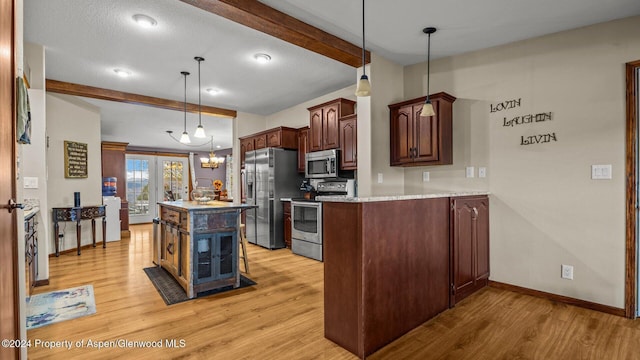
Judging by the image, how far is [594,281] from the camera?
9.13 ft

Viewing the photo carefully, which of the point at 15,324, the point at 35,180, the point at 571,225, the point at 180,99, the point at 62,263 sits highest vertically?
the point at 180,99

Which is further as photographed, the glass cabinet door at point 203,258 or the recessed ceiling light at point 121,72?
the recessed ceiling light at point 121,72

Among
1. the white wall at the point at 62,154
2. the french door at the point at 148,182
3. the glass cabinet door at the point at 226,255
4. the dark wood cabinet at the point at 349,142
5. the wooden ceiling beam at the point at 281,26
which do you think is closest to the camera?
the wooden ceiling beam at the point at 281,26

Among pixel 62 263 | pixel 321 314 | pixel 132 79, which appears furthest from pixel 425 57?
pixel 62 263

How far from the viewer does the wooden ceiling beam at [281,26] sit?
245 centimetres

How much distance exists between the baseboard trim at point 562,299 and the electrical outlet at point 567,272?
0.64 feet

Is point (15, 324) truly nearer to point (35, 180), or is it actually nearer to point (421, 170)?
point (35, 180)

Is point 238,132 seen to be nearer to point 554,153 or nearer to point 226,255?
point 226,255

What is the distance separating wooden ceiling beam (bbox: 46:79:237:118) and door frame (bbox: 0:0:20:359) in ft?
12.6

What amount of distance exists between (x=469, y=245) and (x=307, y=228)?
7.82ft

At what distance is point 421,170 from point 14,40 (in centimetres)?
376

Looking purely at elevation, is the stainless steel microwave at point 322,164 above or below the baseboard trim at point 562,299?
above

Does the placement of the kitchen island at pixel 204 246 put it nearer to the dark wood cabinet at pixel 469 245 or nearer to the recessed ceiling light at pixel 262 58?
the recessed ceiling light at pixel 262 58

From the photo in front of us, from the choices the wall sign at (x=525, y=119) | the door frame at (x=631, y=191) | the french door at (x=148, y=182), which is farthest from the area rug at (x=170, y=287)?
the french door at (x=148, y=182)
